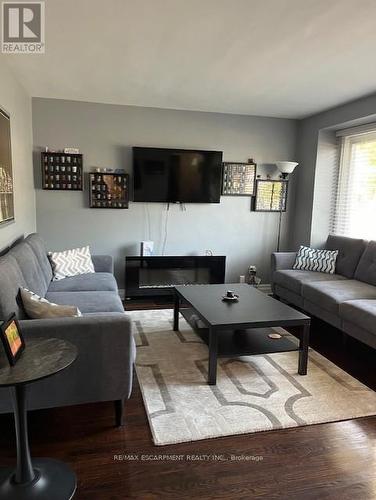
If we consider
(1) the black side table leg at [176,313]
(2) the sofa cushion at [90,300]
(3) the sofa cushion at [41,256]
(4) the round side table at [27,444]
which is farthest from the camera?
(1) the black side table leg at [176,313]

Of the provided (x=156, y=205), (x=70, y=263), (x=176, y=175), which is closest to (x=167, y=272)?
(x=156, y=205)

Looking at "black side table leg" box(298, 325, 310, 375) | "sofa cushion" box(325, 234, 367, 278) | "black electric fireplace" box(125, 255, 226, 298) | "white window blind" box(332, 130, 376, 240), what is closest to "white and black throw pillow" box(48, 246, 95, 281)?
"black electric fireplace" box(125, 255, 226, 298)

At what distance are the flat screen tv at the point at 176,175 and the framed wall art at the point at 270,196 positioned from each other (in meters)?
0.60

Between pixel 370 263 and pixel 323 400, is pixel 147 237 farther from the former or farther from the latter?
pixel 323 400

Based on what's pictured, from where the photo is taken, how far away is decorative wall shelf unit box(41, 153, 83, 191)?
439 centimetres

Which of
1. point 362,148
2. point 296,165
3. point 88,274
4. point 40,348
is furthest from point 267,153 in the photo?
point 40,348

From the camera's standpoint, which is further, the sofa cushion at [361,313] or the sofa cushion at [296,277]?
the sofa cushion at [296,277]

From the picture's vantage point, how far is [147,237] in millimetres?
4867

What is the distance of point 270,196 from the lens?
5184 millimetres

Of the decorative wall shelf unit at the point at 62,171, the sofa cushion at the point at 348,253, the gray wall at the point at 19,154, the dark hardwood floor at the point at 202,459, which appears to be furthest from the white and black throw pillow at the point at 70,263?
the sofa cushion at the point at 348,253

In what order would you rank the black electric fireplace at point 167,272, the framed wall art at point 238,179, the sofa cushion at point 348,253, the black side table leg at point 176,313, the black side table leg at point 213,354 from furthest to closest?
the framed wall art at point 238,179
the black electric fireplace at point 167,272
the sofa cushion at point 348,253
the black side table leg at point 176,313
the black side table leg at point 213,354

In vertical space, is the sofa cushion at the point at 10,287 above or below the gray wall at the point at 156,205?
below

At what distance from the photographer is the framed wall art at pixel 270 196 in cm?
513

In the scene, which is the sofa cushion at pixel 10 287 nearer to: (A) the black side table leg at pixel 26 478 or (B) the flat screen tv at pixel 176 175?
(A) the black side table leg at pixel 26 478
